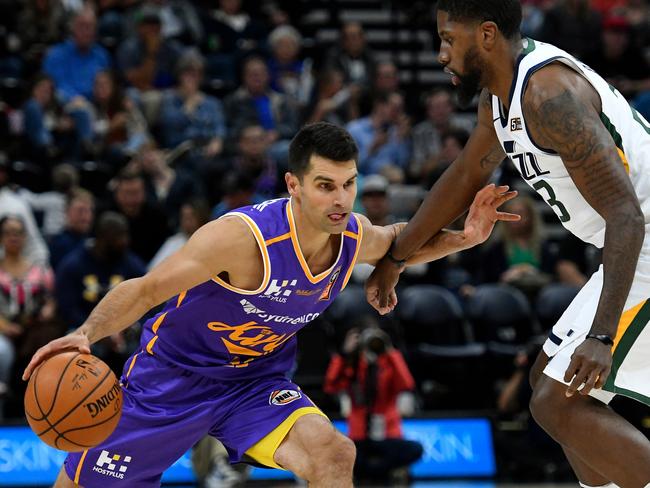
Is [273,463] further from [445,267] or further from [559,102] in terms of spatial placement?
[445,267]

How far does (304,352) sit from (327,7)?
21.4 ft

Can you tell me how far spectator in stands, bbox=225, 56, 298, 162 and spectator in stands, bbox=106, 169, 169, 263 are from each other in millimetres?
1768

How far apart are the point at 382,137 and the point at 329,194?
666 cm

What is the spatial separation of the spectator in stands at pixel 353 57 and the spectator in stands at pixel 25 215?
161 inches

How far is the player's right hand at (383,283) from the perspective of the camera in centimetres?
515

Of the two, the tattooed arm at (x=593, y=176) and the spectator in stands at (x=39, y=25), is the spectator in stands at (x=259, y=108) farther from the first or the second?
the tattooed arm at (x=593, y=176)

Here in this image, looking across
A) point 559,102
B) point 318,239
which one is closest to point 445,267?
point 318,239

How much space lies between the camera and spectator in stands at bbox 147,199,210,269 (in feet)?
29.4

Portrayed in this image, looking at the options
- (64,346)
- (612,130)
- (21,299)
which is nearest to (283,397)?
(64,346)

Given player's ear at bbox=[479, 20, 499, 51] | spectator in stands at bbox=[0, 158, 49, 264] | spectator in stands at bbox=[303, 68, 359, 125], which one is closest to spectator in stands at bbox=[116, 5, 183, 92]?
spectator in stands at bbox=[303, 68, 359, 125]

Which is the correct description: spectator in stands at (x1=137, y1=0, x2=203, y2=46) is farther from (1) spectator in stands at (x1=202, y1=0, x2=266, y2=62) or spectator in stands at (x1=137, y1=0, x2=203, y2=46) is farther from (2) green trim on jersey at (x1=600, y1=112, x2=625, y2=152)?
(2) green trim on jersey at (x1=600, y1=112, x2=625, y2=152)

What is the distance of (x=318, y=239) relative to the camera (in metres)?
4.75

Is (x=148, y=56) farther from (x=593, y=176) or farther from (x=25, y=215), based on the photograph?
(x=593, y=176)

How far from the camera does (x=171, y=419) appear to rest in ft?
15.8
